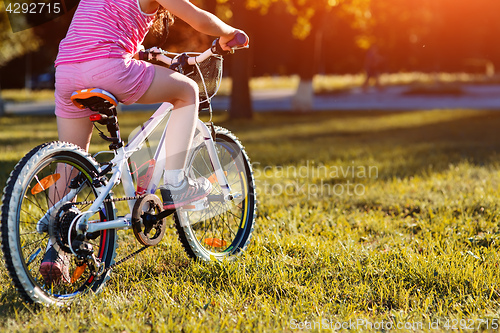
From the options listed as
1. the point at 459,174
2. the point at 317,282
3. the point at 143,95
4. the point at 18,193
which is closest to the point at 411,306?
the point at 317,282

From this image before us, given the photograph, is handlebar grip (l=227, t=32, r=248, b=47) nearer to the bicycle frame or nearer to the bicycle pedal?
the bicycle frame

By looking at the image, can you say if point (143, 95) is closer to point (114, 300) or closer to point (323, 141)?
point (114, 300)

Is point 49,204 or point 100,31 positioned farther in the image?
point 49,204

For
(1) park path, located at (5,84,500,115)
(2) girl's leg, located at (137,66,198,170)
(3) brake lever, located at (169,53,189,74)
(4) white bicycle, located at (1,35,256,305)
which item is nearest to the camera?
(4) white bicycle, located at (1,35,256,305)

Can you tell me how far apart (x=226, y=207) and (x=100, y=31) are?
5.14 ft

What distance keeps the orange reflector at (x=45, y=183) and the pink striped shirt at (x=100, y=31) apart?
0.60m

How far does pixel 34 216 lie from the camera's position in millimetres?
4324

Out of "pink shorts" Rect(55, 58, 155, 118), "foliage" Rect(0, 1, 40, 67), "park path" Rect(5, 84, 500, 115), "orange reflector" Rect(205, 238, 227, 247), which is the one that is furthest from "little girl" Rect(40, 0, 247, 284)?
"park path" Rect(5, 84, 500, 115)

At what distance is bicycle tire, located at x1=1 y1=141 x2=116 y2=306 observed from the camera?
247 cm

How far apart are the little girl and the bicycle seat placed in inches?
2.0

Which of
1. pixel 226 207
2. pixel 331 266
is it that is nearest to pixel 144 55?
pixel 226 207

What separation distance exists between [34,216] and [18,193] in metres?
1.97

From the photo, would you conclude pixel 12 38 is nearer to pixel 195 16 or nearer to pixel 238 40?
pixel 238 40

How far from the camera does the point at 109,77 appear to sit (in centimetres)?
276
